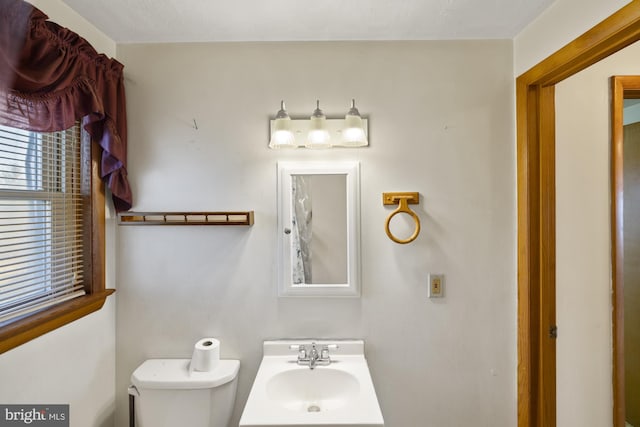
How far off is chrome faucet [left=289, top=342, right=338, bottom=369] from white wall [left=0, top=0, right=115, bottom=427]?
881 mm

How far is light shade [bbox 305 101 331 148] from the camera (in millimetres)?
1480

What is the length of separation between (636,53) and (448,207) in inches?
44.2

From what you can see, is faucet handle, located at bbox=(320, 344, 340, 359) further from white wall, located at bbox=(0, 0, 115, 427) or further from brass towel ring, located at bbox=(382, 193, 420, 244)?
white wall, located at bbox=(0, 0, 115, 427)

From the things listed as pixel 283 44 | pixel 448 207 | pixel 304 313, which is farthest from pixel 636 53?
pixel 304 313

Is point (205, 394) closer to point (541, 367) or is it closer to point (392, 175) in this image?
point (392, 175)

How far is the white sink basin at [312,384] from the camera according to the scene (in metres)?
1.25

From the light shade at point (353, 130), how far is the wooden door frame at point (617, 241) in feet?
3.88

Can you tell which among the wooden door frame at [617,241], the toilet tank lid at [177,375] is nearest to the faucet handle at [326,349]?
the toilet tank lid at [177,375]

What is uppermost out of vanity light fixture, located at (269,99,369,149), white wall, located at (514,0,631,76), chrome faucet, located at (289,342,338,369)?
white wall, located at (514,0,631,76)

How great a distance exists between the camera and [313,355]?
1510 millimetres

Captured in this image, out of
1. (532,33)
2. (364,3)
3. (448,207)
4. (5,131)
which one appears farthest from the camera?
(448,207)

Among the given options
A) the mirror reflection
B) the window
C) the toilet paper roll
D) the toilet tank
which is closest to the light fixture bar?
the mirror reflection

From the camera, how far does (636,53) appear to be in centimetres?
153

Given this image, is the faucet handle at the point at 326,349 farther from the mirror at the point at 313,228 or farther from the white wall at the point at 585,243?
the white wall at the point at 585,243
